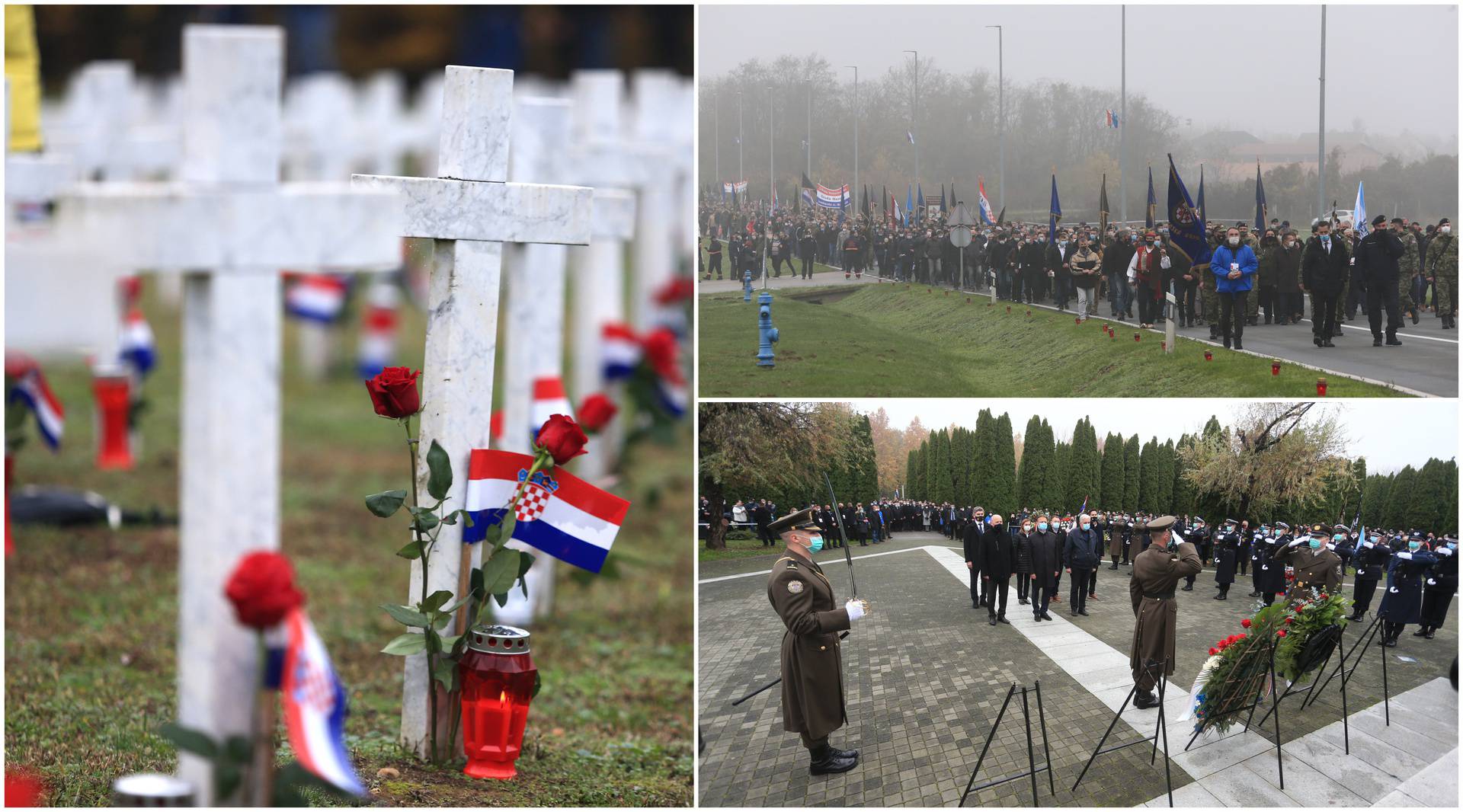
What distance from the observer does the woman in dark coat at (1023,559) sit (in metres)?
5.47

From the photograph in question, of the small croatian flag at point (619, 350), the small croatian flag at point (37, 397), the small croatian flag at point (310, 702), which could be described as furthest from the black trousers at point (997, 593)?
the small croatian flag at point (37, 397)

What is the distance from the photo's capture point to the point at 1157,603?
5.32m

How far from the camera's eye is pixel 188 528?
11.4ft

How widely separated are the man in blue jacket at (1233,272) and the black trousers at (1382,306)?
26.3 inches

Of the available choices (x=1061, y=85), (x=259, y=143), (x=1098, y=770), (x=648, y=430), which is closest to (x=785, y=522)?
(x=1098, y=770)

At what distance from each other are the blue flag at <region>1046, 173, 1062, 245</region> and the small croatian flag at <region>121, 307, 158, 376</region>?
656 centimetres

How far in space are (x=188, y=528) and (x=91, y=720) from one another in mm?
1989

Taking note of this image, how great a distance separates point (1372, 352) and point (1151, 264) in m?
1.50

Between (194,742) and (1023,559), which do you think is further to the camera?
(1023,559)

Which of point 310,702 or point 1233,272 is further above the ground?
point 1233,272

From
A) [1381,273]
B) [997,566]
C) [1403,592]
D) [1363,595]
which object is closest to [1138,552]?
[997,566]

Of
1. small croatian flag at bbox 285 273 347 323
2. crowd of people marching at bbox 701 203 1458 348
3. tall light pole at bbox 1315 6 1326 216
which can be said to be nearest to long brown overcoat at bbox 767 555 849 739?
crowd of people marching at bbox 701 203 1458 348

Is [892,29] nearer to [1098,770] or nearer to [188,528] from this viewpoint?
[1098,770]

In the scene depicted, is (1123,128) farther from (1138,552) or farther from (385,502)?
(385,502)
